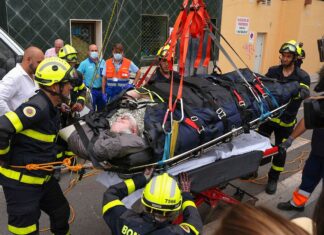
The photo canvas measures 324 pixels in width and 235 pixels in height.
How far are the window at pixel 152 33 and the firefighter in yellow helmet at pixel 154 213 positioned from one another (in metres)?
7.51

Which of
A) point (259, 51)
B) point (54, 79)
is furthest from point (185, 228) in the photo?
point (259, 51)

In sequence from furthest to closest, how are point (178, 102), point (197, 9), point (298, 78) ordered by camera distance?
point (298, 78) → point (197, 9) → point (178, 102)

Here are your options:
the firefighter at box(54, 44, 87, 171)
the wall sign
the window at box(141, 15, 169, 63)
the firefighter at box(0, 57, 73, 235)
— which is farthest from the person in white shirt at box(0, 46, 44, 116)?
the wall sign

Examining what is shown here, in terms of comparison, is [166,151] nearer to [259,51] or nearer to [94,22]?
[94,22]

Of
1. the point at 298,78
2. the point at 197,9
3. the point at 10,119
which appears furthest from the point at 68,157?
the point at 298,78

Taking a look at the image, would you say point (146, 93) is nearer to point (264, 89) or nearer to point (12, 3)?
point (264, 89)

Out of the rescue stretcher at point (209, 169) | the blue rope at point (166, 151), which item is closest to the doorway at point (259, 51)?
the rescue stretcher at point (209, 169)

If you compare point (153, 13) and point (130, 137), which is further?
point (153, 13)

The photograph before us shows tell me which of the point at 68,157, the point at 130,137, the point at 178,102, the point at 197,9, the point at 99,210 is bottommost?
the point at 99,210

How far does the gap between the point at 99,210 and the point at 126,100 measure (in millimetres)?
1562

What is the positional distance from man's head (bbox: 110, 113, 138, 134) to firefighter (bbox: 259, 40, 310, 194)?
1.93 metres

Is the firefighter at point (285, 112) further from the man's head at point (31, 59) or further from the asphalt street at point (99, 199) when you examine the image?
the man's head at point (31, 59)

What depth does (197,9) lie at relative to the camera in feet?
10.5

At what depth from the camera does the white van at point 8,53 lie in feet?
14.9
